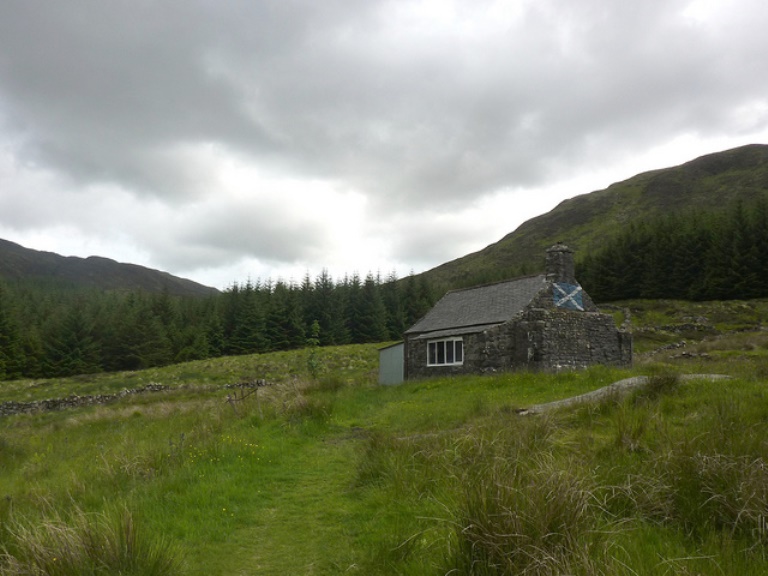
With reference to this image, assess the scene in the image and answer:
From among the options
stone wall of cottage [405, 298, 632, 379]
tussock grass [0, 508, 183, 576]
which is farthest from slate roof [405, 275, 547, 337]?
tussock grass [0, 508, 183, 576]

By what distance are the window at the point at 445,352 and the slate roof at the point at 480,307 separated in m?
0.46

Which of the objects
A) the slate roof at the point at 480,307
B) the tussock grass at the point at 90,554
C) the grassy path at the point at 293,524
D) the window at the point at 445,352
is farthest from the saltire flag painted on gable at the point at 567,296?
the tussock grass at the point at 90,554

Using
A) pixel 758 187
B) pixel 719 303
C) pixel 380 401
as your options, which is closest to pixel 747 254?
pixel 719 303

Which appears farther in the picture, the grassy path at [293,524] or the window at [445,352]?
the window at [445,352]

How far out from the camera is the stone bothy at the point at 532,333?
22.2m

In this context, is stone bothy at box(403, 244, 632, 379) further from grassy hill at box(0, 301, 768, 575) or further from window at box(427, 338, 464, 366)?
grassy hill at box(0, 301, 768, 575)

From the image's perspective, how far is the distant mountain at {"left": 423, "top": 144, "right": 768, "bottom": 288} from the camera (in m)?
136

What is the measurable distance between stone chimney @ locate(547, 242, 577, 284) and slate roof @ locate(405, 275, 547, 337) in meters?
0.57

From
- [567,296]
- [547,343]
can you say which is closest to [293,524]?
[547,343]

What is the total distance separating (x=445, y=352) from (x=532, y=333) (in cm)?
484

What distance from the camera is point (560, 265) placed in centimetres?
2423

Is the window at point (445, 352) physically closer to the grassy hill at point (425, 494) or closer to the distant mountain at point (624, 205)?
the grassy hill at point (425, 494)

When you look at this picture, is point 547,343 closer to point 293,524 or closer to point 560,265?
point 560,265

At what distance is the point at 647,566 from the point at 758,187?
157428 millimetres
